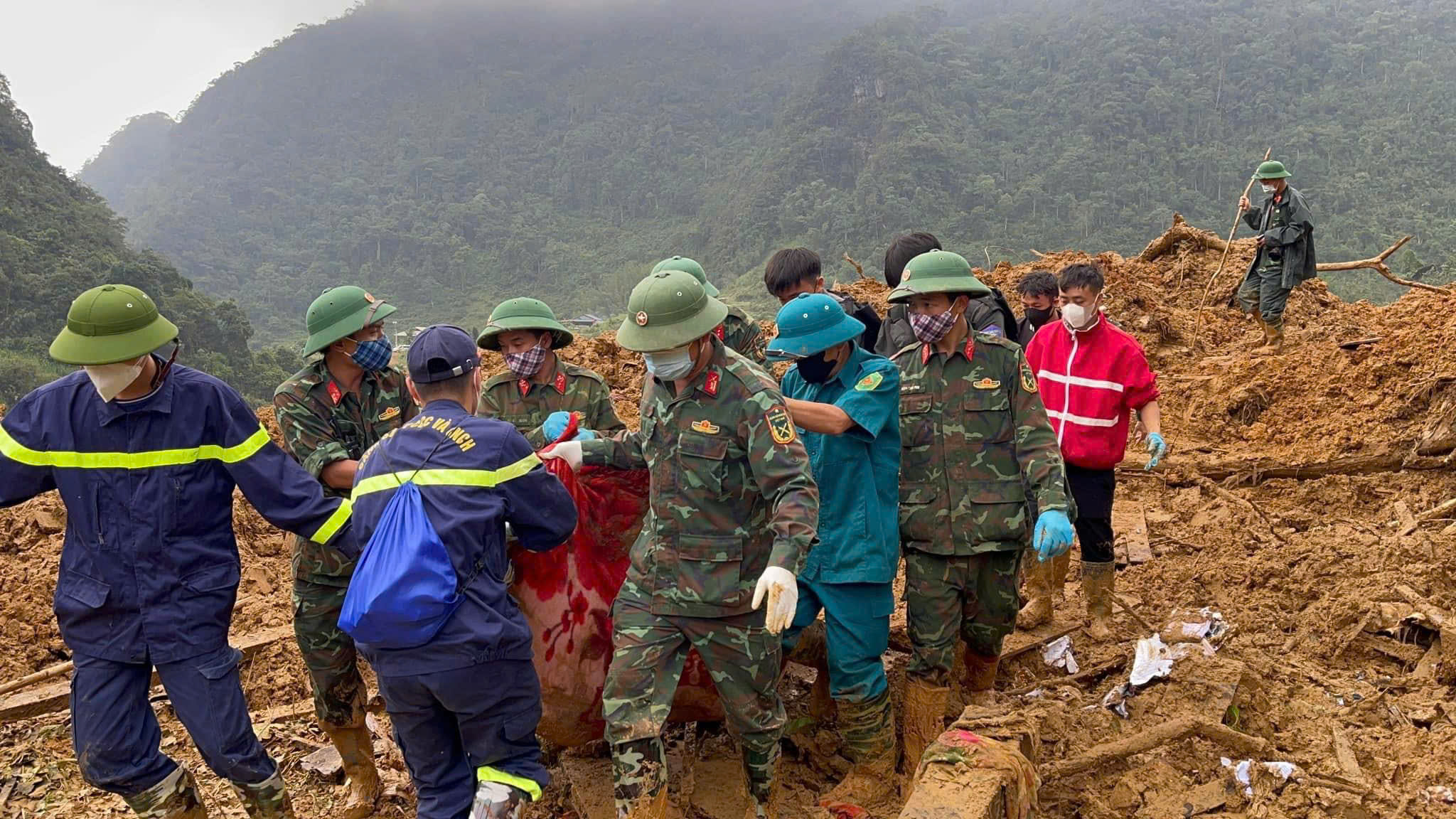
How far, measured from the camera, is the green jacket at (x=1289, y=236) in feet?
27.9

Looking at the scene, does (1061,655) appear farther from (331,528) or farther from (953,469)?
(331,528)

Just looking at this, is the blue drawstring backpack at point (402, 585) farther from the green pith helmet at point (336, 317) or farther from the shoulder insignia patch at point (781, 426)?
the green pith helmet at point (336, 317)

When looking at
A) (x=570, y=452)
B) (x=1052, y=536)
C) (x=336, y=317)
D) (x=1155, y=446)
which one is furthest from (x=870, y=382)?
(x=336, y=317)

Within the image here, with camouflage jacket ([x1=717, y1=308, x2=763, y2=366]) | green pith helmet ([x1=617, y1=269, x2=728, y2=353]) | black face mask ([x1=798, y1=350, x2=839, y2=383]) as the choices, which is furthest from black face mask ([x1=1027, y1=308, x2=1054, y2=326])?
green pith helmet ([x1=617, y1=269, x2=728, y2=353])

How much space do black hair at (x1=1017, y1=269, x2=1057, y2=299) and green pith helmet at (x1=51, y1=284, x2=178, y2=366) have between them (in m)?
3.90

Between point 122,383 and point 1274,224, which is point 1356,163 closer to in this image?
point 1274,224

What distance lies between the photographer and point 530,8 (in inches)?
3647

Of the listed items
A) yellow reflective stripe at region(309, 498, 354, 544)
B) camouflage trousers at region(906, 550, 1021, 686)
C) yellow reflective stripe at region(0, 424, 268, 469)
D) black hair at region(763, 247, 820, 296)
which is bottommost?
camouflage trousers at region(906, 550, 1021, 686)

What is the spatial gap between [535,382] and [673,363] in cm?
140

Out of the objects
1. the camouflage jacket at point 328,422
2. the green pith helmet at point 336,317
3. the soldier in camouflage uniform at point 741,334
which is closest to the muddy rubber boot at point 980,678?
the soldier in camouflage uniform at point 741,334

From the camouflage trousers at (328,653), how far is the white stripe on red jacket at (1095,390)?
3100mm

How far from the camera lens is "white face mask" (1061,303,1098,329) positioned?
13.7 ft

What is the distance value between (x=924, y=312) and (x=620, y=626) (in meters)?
1.56

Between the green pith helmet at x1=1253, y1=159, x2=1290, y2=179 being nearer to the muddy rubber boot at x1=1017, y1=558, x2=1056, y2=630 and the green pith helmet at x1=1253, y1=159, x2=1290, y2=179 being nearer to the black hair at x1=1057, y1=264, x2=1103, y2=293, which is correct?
the black hair at x1=1057, y1=264, x2=1103, y2=293
